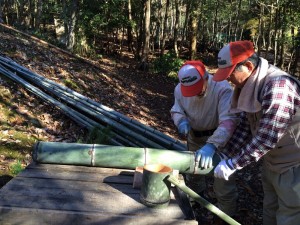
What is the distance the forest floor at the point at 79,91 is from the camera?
5.02 metres

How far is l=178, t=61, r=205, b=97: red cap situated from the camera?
3.61 m

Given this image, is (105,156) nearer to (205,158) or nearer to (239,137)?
(205,158)

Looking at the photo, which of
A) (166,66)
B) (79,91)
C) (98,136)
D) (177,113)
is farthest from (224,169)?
(166,66)

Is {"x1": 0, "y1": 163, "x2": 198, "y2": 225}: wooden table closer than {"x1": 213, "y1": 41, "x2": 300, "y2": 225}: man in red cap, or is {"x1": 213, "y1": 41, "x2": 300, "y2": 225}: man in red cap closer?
{"x1": 0, "y1": 163, "x2": 198, "y2": 225}: wooden table

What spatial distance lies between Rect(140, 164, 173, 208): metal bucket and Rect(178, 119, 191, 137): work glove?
4.76 ft

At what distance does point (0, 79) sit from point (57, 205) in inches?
212

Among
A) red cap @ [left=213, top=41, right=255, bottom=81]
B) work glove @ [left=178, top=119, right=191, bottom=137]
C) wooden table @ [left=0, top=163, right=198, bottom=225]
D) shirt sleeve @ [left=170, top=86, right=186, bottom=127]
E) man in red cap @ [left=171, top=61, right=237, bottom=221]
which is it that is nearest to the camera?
wooden table @ [left=0, top=163, right=198, bottom=225]

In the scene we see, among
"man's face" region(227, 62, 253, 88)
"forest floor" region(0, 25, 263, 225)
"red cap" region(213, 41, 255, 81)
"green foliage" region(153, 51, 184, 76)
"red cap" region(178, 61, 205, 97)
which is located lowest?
"green foliage" region(153, 51, 184, 76)

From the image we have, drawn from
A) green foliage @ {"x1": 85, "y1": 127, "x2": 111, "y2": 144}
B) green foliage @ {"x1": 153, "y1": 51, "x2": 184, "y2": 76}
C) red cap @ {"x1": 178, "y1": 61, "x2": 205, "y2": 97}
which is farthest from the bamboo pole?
green foliage @ {"x1": 153, "y1": 51, "x2": 184, "y2": 76}

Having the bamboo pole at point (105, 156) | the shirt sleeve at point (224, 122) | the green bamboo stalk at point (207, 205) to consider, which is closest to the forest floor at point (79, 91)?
the shirt sleeve at point (224, 122)

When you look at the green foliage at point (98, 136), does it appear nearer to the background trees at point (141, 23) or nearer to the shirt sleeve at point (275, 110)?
the shirt sleeve at point (275, 110)

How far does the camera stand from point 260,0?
1981cm

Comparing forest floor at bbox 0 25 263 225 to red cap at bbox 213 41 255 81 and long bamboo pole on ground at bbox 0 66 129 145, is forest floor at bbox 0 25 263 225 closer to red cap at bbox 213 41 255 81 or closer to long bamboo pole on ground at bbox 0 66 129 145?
long bamboo pole on ground at bbox 0 66 129 145

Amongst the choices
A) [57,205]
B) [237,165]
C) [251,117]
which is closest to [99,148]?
[57,205]
